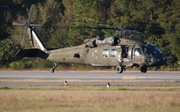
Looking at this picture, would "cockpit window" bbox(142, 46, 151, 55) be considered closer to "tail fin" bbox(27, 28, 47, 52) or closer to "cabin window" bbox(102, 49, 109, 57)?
"cabin window" bbox(102, 49, 109, 57)

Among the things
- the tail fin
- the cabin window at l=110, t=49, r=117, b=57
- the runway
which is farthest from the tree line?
the cabin window at l=110, t=49, r=117, b=57

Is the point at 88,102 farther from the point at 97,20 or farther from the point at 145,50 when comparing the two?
the point at 97,20

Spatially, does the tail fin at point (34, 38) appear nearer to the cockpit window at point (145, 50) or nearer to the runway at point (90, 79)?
the runway at point (90, 79)

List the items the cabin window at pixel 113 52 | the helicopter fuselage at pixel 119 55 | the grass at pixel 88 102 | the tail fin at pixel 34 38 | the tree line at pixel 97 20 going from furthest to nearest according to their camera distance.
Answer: the tree line at pixel 97 20 < the tail fin at pixel 34 38 < the cabin window at pixel 113 52 < the helicopter fuselage at pixel 119 55 < the grass at pixel 88 102

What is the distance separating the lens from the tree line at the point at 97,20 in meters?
55.1

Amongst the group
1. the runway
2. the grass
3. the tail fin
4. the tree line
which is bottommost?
the grass

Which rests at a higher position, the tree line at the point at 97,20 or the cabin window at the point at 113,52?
the tree line at the point at 97,20

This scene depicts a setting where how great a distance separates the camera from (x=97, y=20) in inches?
2499

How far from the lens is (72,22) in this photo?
67.9 metres

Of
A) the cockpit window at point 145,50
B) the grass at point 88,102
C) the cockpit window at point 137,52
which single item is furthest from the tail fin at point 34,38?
the grass at point 88,102

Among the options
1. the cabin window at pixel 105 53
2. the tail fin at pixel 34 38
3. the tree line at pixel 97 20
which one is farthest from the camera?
the tree line at pixel 97 20

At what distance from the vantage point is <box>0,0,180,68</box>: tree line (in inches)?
2168

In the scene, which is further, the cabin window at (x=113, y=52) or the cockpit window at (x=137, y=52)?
the cabin window at (x=113, y=52)

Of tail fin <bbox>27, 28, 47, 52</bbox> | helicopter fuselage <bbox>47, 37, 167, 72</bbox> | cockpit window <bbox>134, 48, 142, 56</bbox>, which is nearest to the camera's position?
helicopter fuselage <bbox>47, 37, 167, 72</bbox>
